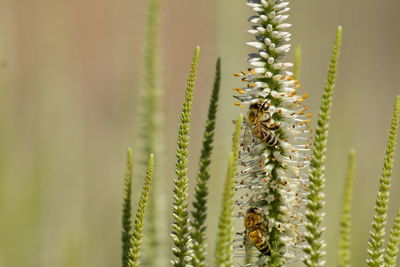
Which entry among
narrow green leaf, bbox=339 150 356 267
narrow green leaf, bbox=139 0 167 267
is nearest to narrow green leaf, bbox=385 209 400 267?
narrow green leaf, bbox=339 150 356 267

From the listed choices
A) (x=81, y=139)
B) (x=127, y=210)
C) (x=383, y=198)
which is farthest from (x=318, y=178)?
(x=81, y=139)

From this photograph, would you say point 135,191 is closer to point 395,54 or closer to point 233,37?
point 233,37

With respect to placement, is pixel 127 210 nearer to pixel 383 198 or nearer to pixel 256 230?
pixel 256 230

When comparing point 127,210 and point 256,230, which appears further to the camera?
point 127,210

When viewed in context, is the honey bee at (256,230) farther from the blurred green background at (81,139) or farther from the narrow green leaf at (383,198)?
the blurred green background at (81,139)

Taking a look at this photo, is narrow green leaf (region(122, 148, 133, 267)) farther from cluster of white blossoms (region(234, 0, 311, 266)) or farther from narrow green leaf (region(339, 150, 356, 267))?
narrow green leaf (region(339, 150, 356, 267))
